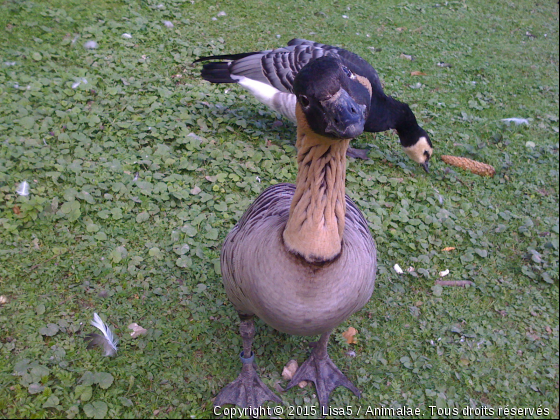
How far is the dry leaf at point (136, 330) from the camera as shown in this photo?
3354 mm

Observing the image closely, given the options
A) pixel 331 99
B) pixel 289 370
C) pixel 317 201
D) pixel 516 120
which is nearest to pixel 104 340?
pixel 289 370

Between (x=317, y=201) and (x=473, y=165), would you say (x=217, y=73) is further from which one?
(x=317, y=201)

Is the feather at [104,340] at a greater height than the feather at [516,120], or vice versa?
the feather at [516,120]

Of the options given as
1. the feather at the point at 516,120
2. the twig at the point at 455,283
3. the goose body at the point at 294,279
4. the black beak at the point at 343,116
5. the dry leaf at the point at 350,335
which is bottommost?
the dry leaf at the point at 350,335

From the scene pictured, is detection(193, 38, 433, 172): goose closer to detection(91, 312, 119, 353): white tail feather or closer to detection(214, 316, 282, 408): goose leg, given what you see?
detection(214, 316, 282, 408): goose leg

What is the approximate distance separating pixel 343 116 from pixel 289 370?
2200 mm

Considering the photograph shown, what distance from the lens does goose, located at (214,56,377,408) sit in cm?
193

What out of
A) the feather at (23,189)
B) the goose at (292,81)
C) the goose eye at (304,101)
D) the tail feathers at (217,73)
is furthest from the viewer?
the tail feathers at (217,73)

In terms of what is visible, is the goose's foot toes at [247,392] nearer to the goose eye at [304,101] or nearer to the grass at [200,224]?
the grass at [200,224]

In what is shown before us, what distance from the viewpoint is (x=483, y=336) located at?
3.75m

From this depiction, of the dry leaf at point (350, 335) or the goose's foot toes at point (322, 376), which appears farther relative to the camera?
the dry leaf at point (350, 335)

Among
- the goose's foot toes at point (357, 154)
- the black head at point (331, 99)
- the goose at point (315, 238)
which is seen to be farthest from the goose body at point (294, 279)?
the goose's foot toes at point (357, 154)

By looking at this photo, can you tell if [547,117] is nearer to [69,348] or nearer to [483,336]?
[483,336]

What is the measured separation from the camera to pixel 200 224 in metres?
4.28
